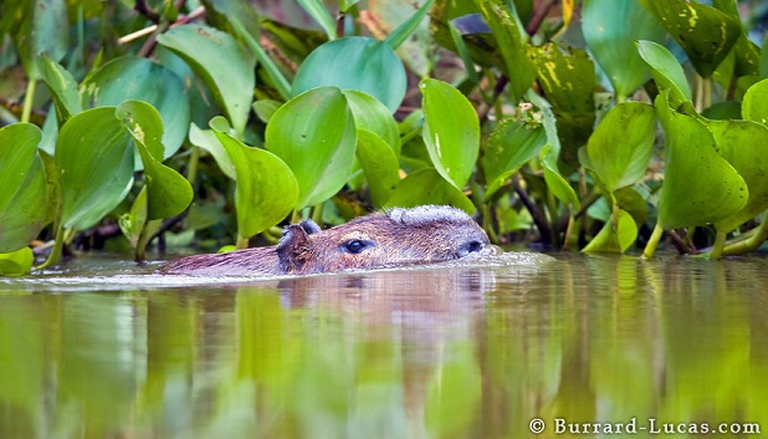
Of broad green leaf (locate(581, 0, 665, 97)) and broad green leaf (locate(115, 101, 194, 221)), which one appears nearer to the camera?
broad green leaf (locate(115, 101, 194, 221))

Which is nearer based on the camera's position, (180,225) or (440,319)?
(440,319)

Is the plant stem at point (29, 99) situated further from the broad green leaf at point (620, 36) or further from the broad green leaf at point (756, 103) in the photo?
the broad green leaf at point (756, 103)

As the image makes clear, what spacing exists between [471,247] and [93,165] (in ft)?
5.88

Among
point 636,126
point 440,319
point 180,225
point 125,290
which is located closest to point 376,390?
point 440,319

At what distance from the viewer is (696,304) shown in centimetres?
411

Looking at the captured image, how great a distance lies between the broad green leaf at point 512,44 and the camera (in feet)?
20.2

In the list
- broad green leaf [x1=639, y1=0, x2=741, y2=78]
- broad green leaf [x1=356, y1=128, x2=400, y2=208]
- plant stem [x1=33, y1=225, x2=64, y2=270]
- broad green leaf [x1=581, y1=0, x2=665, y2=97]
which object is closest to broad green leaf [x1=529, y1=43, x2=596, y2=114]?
broad green leaf [x1=581, y1=0, x2=665, y2=97]

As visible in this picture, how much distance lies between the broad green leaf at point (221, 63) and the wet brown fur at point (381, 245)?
943 millimetres

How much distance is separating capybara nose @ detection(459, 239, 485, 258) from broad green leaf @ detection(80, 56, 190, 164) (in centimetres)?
169

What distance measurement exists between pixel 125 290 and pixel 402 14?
330 centimetres

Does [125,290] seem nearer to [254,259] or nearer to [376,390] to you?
→ [254,259]

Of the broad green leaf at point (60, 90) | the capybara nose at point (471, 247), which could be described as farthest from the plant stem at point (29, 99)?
the capybara nose at point (471, 247)

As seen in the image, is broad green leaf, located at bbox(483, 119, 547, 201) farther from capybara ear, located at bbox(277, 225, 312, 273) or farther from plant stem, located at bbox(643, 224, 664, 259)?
capybara ear, located at bbox(277, 225, 312, 273)

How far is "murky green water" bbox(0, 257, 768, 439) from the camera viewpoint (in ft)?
8.34
